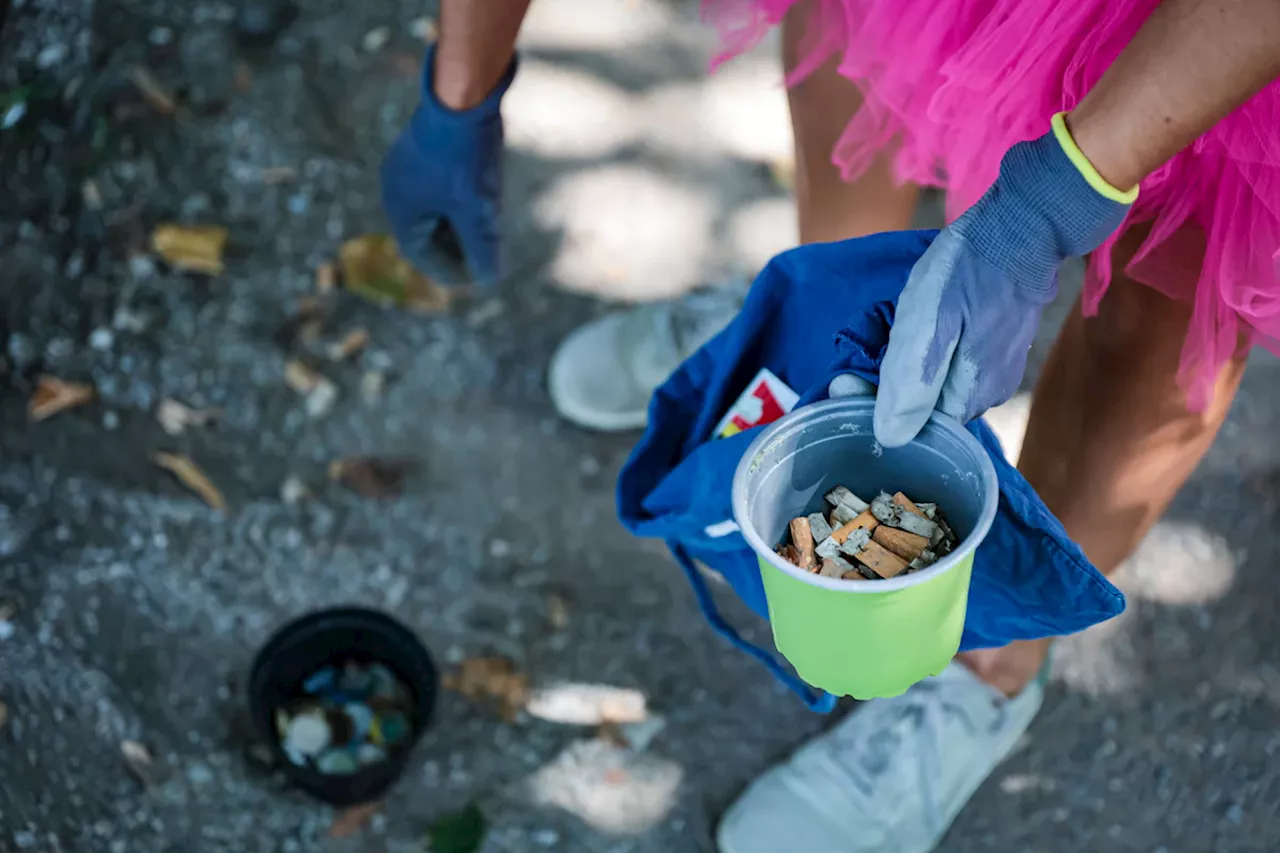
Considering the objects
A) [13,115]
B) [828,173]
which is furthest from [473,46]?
[13,115]

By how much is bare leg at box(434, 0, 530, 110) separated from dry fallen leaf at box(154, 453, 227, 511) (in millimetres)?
699

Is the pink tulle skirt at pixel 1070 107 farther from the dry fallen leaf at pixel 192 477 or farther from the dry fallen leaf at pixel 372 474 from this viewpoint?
the dry fallen leaf at pixel 192 477

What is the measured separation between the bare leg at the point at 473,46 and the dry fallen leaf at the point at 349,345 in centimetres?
58

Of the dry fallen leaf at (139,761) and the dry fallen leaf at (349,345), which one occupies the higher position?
the dry fallen leaf at (349,345)

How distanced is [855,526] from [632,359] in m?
0.92

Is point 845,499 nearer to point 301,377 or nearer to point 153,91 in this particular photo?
point 301,377

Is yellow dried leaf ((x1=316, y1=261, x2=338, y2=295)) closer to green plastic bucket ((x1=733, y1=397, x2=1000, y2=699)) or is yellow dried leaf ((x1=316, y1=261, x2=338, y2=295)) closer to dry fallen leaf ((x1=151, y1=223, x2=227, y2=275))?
dry fallen leaf ((x1=151, y1=223, x2=227, y2=275))

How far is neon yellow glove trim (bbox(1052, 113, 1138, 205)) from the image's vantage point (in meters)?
0.86

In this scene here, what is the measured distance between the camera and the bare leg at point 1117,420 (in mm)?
1104

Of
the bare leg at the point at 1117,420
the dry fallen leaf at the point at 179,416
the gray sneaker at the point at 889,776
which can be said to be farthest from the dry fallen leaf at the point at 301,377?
the bare leg at the point at 1117,420

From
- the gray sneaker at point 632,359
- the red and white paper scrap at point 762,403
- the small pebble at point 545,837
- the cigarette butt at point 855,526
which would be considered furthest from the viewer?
the gray sneaker at point 632,359

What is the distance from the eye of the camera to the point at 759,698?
5.16 feet

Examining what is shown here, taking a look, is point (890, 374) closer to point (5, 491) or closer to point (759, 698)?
point (759, 698)

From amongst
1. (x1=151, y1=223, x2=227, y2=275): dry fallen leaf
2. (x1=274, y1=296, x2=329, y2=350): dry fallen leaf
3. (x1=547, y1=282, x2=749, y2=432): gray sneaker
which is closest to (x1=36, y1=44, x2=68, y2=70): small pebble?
(x1=151, y1=223, x2=227, y2=275): dry fallen leaf
